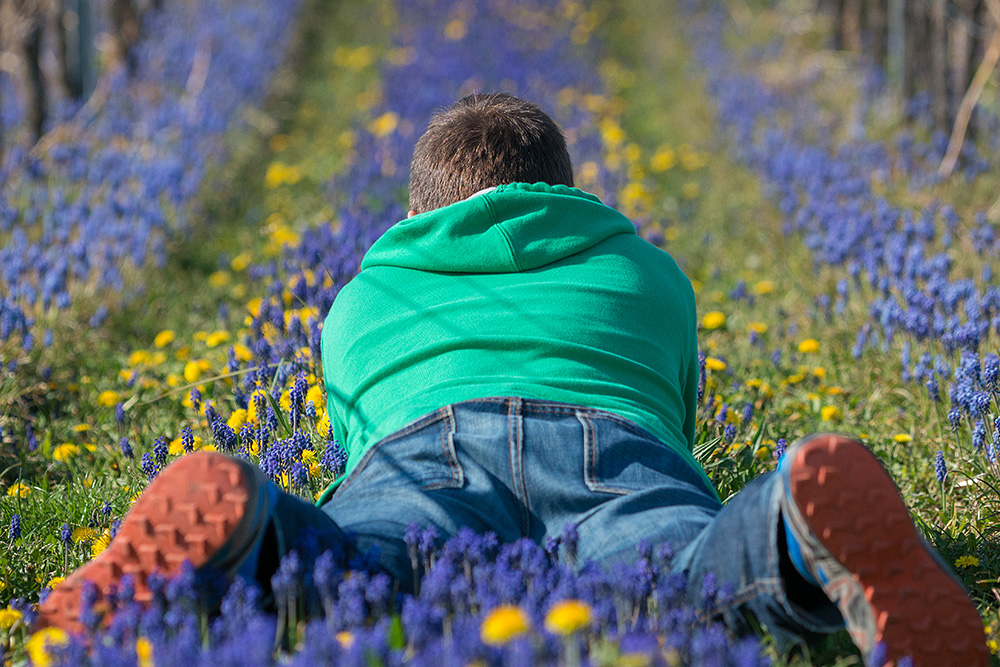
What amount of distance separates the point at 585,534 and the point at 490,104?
1062 mm

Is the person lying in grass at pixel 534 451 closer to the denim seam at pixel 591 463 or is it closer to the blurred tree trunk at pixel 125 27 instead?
the denim seam at pixel 591 463

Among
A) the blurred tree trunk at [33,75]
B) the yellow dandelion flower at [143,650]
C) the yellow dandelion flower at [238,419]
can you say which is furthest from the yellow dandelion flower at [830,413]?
the blurred tree trunk at [33,75]

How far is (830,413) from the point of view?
3.25 meters

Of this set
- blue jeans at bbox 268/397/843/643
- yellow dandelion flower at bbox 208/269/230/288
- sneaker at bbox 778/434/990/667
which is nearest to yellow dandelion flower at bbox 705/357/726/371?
blue jeans at bbox 268/397/843/643

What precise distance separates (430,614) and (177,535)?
1.46 ft

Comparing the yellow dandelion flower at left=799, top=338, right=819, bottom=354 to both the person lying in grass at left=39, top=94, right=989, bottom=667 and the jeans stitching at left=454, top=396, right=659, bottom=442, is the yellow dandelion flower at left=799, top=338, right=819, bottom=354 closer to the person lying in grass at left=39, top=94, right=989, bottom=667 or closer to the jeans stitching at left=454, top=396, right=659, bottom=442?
the person lying in grass at left=39, top=94, right=989, bottom=667

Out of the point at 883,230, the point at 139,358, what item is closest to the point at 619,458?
the point at 139,358

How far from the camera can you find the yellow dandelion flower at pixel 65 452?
3.05 meters

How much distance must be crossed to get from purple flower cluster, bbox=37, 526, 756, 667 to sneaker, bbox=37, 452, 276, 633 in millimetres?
35

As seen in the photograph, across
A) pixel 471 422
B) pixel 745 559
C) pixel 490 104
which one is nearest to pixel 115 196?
pixel 490 104

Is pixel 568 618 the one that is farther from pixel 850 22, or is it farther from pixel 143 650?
pixel 850 22

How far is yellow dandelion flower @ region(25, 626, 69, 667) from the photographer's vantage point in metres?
1.56

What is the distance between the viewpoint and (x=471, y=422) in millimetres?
2033

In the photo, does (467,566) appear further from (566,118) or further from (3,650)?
(566,118)
